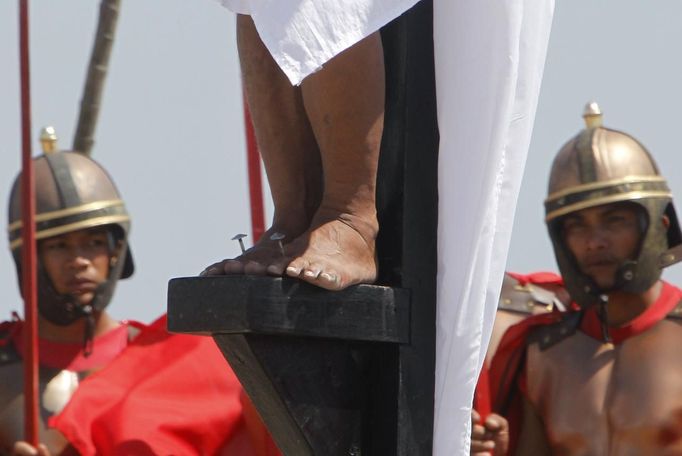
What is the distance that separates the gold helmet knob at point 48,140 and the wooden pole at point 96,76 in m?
1.83

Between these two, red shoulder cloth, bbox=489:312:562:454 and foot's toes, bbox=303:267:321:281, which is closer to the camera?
foot's toes, bbox=303:267:321:281

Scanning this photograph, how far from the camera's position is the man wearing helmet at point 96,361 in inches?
287

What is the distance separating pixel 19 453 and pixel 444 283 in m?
4.30

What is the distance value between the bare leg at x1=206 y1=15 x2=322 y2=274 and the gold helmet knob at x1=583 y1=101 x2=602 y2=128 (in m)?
4.75

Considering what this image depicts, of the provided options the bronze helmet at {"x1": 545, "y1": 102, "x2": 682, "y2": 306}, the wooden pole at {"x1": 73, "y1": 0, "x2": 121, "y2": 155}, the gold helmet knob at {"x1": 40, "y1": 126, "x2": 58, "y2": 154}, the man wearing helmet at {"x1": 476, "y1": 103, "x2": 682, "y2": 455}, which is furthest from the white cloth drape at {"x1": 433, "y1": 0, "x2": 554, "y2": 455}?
the wooden pole at {"x1": 73, "y1": 0, "x2": 121, "y2": 155}

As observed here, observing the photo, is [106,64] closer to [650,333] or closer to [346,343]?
[650,333]

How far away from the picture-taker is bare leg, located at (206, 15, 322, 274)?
10.3 ft

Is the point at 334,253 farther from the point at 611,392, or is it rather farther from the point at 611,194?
the point at 611,194

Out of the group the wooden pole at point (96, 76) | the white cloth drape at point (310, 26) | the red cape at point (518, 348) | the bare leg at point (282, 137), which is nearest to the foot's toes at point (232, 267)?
the bare leg at point (282, 137)

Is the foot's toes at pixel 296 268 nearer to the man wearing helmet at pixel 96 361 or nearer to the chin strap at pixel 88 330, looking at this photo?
the man wearing helmet at pixel 96 361

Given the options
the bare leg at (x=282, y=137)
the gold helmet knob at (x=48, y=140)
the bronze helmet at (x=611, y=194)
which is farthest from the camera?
the gold helmet knob at (x=48, y=140)

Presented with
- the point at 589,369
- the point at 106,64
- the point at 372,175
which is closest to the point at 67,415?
the point at 589,369

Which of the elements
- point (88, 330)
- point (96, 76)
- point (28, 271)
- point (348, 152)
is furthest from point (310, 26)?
point (96, 76)

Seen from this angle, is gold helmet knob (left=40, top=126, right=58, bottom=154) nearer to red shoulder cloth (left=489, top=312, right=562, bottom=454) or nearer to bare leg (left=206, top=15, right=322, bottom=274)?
red shoulder cloth (left=489, top=312, right=562, bottom=454)
